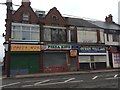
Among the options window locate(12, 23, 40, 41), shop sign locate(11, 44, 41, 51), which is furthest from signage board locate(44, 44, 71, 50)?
window locate(12, 23, 40, 41)

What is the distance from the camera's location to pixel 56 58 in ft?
104

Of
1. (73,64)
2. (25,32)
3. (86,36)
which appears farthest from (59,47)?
(86,36)

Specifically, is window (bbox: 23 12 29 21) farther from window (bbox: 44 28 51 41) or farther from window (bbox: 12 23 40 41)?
window (bbox: 44 28 51 41)

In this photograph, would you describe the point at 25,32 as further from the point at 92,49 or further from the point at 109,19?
the point at 109,19

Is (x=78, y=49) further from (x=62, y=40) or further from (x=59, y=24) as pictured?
(x=59, y=24)

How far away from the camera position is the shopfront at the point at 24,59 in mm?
28500

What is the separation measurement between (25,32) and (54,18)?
5557 millimetres

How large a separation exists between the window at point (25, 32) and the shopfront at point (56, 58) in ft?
7.76

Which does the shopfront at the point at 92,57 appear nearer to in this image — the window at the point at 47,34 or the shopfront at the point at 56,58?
the shopfront at the point at 56,58

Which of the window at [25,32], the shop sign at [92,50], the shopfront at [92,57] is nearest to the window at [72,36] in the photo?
the shopfront at [92,57]

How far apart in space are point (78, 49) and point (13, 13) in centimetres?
1156

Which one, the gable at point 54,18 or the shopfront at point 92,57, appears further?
the shopfront at point 92,57

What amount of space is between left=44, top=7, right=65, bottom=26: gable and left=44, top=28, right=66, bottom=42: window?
1.02 meters

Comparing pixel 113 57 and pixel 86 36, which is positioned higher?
pixel 86 36
